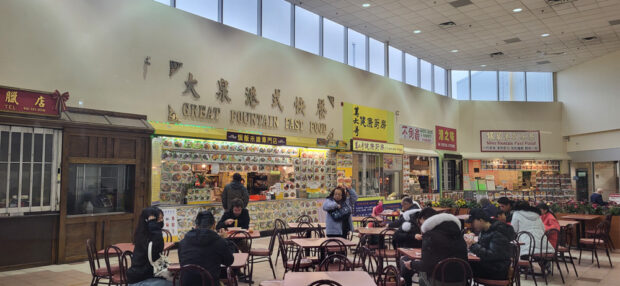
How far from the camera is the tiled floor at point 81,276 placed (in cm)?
626

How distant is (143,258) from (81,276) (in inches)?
116

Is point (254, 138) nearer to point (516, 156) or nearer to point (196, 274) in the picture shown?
point (196, 274)

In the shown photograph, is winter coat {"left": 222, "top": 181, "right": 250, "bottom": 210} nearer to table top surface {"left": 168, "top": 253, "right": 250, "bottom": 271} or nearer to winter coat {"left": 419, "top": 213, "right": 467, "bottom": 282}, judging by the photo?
table top surface {"left": 168, "top": 253, "right": 250, "bottom": 271}

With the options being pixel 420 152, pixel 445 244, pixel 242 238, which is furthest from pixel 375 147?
pixel 445 244

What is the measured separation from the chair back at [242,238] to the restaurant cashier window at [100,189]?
9.41 feet

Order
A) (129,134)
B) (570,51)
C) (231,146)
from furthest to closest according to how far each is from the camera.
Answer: (570,51), (231,146), (129,134)

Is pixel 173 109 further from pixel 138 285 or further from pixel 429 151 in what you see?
pixel 429 151

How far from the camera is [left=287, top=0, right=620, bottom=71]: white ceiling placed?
11.9 metres

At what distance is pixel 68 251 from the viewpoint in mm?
7449

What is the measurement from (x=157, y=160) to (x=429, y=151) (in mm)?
11448

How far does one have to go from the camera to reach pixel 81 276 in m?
6.57

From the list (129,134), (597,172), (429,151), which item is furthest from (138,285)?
(597,172)

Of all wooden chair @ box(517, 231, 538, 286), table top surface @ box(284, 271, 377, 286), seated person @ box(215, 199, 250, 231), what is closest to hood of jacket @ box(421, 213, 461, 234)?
table top surface @ box(284, 271, 377, 286)

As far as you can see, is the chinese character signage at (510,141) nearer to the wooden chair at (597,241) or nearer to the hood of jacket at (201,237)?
the wooden chair at (597,241)
